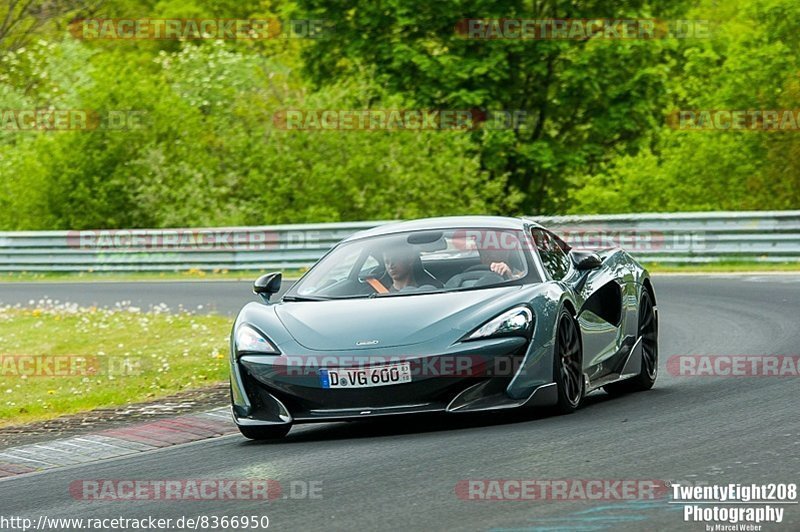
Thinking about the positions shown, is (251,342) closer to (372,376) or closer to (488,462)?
(372,376)

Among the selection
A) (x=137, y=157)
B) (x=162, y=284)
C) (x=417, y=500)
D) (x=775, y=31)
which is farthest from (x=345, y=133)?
(x=417, y=500)

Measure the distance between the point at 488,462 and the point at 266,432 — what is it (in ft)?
7.27

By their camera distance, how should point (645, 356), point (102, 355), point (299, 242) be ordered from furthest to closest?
point (299, 242), point (102, 355), point (645, 356)

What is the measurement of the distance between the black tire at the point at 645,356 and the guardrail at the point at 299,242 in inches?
542

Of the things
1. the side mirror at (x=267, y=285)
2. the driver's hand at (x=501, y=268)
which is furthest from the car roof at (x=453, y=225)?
the side mirror at (x=267, y=285)

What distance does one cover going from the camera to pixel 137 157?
117 feet

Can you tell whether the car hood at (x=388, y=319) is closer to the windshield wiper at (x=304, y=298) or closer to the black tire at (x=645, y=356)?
the windshield wiper at (x=304, y=298)

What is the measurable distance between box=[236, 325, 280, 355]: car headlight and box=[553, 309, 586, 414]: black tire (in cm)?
169

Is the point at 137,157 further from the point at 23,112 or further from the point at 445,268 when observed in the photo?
the point at 445,268

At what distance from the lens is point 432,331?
883cm

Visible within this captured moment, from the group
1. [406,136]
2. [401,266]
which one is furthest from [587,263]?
[406,136]

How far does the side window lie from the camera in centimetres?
1007

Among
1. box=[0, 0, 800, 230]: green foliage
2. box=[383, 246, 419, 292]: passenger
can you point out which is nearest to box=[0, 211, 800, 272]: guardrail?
box=[0, 0, 800, 230]: green foliage

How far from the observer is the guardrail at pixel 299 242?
82.6 feet
